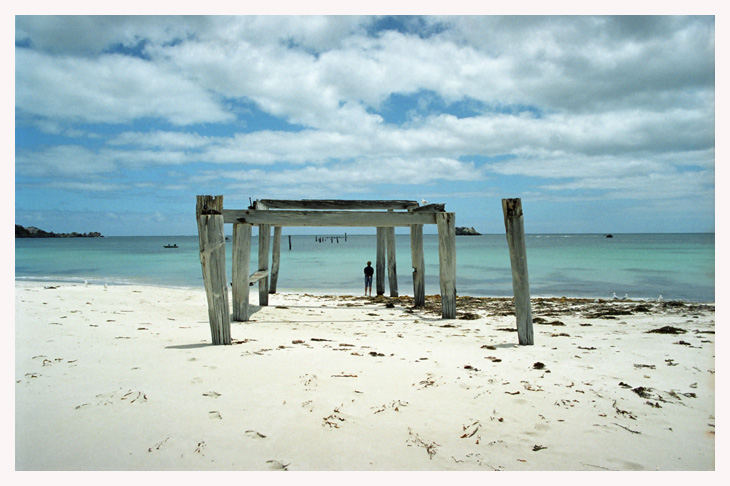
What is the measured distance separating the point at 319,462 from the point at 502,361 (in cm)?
330

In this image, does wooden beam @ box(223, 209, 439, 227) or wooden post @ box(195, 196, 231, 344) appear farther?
wooden beam @ box(223, 209, 439, 227)

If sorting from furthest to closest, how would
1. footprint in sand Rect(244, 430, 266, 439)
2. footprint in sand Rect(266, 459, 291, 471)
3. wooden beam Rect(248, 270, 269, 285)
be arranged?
wooden beam Rect(248, 270, 269, 285) < footprint in sand Rect(244, 430, 266, 439) < footprint in sand Rect(266, 459, 291, 471)

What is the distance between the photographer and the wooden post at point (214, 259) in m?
6.28

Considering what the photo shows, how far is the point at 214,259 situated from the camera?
6.32 metres

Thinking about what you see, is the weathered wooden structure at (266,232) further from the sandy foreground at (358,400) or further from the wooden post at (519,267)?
the wooden post at (519,267)

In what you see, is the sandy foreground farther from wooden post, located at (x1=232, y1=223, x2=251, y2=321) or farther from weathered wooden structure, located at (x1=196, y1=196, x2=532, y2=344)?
wooden post, located at (x1=232, y1=223, x2=251, y2=321)

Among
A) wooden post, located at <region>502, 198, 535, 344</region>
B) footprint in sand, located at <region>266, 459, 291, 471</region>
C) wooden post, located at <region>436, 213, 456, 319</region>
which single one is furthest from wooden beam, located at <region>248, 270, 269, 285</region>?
footprint in sand, located at <region>266, 459, 291, 471</region>

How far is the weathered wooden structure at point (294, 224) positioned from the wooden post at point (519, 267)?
1 cm

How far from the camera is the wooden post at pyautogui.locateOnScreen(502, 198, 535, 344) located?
6.80 metres

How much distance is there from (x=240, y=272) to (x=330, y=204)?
3243 millimetres

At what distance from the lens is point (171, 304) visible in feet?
39.1

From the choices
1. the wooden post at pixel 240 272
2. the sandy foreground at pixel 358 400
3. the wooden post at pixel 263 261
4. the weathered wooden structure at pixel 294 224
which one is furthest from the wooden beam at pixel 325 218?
the wooden post at pixel 263 261

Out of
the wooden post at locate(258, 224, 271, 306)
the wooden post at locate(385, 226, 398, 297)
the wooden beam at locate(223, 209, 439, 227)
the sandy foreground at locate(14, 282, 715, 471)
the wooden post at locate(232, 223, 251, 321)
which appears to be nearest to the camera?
the sandy foreground at locate(14, 282, 715, 471)

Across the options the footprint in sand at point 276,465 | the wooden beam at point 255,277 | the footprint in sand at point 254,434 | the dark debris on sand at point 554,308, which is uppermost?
the wooden beam at point 255,277
